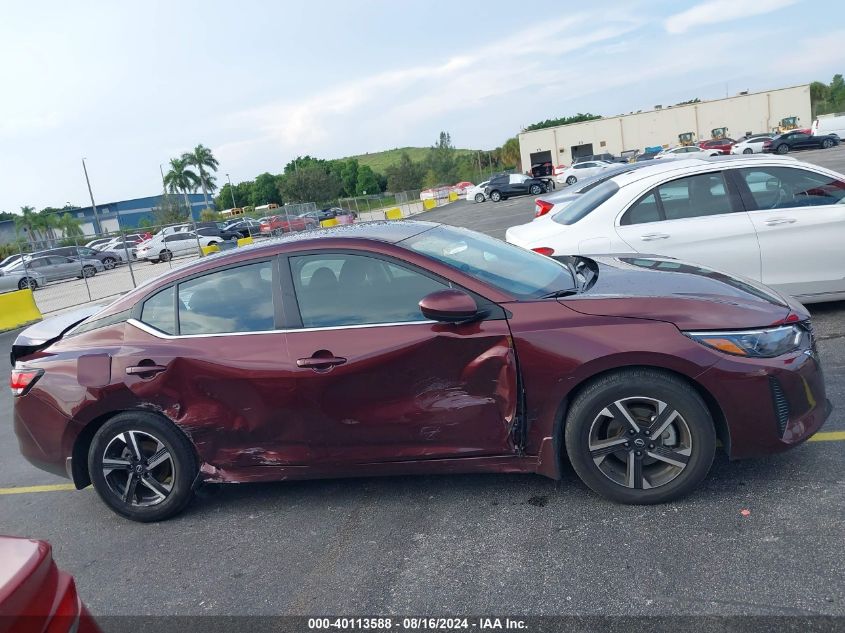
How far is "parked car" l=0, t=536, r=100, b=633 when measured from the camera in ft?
6.19

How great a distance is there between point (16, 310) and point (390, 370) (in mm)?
15450

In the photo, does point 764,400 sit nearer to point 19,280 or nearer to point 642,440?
point 642,440

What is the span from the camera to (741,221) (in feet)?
20.6

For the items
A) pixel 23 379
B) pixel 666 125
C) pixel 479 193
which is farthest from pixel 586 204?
pixel 666 125

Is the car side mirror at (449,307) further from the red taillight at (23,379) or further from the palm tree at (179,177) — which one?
the palm tree at (179,177)

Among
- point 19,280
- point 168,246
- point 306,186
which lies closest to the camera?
point 19,280

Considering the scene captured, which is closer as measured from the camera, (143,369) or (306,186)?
(143,369)

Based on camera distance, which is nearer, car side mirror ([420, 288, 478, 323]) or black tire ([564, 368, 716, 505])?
black tire ([564, 368, 716, 505])

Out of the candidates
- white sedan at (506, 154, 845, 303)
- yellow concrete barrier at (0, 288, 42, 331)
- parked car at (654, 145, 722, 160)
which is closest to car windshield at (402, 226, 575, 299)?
white sedan at (506, 154, 845, 303)

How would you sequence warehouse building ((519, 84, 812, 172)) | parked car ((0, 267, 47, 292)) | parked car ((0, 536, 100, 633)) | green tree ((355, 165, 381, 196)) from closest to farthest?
parked car ((0, 536, 100, 633)) → parked car ((0, 267, 47, 292)) → warehouse building ((519, 84, 812, 172)) → green tree ((355, 165, 381, 196))

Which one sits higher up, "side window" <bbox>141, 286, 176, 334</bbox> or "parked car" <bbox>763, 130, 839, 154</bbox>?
"side window" <bbox>141, 286, 176, 334</bbox>

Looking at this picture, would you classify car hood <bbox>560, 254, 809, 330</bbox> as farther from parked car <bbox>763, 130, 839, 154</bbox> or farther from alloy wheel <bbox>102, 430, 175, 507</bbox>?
parked car <bbox>763, 130, 839, 154</bbox>

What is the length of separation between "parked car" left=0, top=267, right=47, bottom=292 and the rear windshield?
22719 millimetres

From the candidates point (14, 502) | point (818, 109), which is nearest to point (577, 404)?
point (14, 502)
